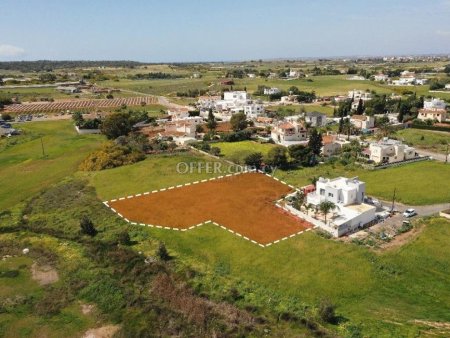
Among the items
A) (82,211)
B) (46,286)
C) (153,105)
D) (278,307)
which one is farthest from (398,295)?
(153,105)

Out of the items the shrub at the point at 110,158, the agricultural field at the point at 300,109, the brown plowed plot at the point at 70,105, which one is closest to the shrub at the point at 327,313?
the shrub at the point at 110,158

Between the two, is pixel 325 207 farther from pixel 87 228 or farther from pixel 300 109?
pixel 300 109

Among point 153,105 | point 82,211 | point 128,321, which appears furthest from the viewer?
point 153,105

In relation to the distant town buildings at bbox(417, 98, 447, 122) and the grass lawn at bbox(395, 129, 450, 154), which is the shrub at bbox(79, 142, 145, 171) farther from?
the distant town buildings at bbox(417, 98, 447, 122)

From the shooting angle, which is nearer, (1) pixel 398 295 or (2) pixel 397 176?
(1) pixel 398 295

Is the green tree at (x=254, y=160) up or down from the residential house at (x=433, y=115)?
down

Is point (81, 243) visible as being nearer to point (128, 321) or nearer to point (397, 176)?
point (128, 321)

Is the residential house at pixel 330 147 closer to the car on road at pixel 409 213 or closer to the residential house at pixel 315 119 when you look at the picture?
the residential house at pixel 315 119
